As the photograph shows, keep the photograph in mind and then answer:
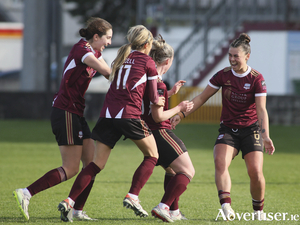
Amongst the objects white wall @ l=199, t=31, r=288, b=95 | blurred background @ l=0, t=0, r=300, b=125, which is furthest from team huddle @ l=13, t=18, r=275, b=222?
Result: white wall @ l=199, t=31, r=288, b=95

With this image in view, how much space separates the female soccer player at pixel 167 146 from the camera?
4281 millimetres

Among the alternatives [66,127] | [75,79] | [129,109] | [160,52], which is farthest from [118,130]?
[160,52]

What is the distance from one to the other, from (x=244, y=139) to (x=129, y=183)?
260 centimetres

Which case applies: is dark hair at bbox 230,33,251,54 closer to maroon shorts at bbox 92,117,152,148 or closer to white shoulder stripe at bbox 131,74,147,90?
white shoulder stripe at bbox 131,74,147,90

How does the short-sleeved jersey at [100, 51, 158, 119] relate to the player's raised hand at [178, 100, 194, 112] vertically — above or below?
above

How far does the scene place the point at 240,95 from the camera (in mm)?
4633

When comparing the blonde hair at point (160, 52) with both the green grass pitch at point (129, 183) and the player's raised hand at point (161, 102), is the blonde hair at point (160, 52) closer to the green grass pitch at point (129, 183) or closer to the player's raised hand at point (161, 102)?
the player's raised hand at point (161, 102)

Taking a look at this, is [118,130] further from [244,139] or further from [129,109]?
[244,139]

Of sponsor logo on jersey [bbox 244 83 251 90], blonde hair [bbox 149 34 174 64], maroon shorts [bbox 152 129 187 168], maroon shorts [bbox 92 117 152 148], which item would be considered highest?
blonde hair [bbox 149 34 174 64]

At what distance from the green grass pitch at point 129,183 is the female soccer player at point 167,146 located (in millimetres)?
322

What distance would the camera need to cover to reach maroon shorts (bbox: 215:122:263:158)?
15.0 feet

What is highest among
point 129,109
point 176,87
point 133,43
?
point 133,43

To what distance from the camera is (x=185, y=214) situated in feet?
15.9

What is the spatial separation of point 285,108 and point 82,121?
1391 centimetres
